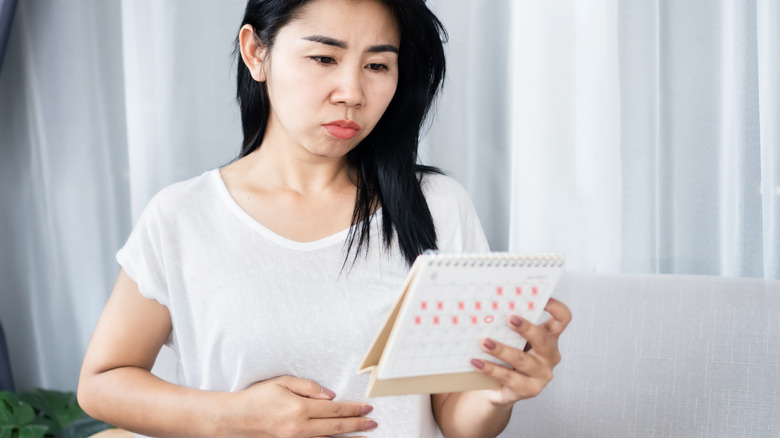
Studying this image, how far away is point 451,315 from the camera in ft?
2.50

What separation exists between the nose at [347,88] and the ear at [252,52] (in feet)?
0.46

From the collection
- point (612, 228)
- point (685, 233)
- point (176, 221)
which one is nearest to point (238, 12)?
point (176, 221)

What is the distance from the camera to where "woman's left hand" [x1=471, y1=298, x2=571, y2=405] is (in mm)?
806

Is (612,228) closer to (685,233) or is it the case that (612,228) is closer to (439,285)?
(685,233)

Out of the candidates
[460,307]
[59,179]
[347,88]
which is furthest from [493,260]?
[59,179]

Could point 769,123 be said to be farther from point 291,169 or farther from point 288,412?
point 288,412

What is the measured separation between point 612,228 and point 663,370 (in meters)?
0.32

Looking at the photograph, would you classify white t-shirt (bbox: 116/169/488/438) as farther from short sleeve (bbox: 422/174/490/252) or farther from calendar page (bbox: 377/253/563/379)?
calendar page (bbox: 377/253/563/379)

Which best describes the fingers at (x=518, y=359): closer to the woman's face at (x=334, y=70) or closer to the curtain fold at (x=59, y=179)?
the woman's face at (x=334, y=70)

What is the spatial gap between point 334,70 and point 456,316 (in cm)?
40

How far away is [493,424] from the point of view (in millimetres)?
965

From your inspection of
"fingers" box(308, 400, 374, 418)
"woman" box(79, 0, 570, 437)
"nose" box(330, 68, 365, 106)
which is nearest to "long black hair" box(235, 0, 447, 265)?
"woman" box(79, 0, 570, 437)

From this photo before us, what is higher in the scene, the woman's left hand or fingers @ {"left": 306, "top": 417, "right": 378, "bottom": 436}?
the woman's left hand

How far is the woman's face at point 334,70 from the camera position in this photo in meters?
0.98
